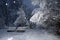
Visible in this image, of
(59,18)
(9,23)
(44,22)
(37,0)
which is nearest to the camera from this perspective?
(59,18)

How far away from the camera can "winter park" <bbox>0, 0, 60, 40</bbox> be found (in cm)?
505

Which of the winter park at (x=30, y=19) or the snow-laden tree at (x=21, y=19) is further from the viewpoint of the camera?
the snow-laden tree at (x=21, y=19)

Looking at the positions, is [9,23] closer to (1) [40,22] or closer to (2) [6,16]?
(2) [6,16]

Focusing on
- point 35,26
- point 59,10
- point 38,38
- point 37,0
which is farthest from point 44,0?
point 38,38

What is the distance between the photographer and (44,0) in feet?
18.3

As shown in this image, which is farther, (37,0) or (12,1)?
(12,1)

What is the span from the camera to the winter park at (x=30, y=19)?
199 inches

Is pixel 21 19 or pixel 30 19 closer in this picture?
pixel 30 19

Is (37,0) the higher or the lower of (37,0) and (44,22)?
the higher

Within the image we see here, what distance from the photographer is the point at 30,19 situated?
23.0 feet

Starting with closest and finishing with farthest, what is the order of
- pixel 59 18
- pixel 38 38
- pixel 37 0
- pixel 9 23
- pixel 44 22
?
pixel 38 38
pixel 59 18
pixel 44 22
pixel 37 0
pixel 9 23

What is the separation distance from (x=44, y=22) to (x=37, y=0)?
131 centimetres

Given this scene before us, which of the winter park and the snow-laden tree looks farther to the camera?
the snow-laden tree

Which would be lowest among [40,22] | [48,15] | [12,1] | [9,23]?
[9,23]
